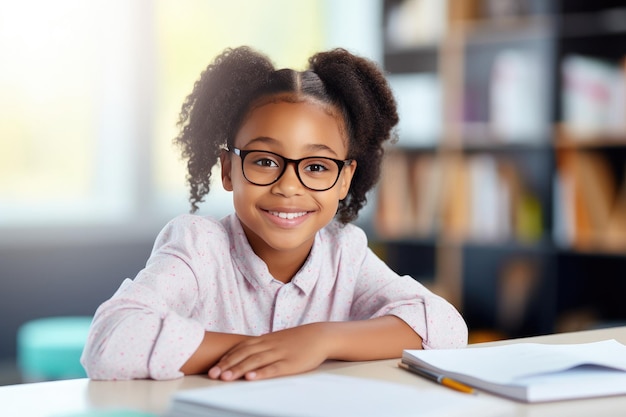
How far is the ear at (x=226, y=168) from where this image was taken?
160cm

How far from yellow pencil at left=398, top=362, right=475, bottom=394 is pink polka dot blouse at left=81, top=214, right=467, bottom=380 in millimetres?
236

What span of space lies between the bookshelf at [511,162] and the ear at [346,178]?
232 cm

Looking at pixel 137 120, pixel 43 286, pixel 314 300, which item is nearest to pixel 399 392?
pixel 314 300

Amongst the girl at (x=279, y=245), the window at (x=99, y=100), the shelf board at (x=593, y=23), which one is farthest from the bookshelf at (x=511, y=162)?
the girl at (x=279, y=245)

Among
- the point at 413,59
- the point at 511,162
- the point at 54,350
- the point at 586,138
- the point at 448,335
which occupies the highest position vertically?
Answer: the point at 413,59

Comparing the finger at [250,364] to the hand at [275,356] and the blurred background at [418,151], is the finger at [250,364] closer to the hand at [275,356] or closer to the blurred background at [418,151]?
the hand at [275,356]

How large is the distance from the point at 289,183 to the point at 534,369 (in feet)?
1.81

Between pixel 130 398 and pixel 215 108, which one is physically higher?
pixel 215 108

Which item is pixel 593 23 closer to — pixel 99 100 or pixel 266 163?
pixel 99 100

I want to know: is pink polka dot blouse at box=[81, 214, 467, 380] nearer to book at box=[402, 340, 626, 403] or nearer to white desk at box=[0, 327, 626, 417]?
white desk at box=[0, 327, 626, 417]

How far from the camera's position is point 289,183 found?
4.82 feet

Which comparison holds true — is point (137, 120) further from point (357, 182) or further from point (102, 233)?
point (357, 182)

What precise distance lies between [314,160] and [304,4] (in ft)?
11.3

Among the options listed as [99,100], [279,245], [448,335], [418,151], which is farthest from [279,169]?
[418,151]
